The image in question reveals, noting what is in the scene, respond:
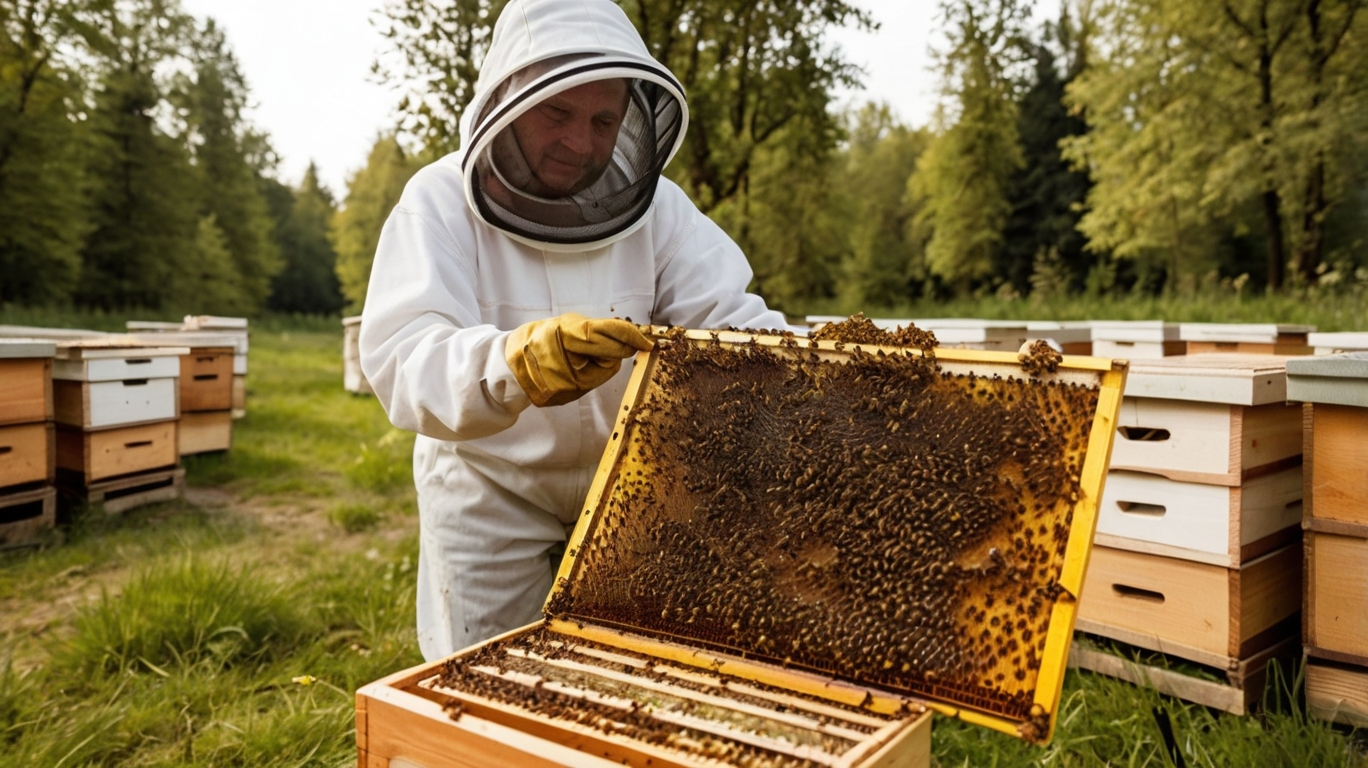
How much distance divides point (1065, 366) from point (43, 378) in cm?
637

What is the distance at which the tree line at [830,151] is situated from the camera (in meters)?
15.1

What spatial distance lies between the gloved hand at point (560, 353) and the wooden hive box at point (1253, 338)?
450 centimetres

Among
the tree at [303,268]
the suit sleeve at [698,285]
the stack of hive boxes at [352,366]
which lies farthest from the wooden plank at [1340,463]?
the tree at [303,268]

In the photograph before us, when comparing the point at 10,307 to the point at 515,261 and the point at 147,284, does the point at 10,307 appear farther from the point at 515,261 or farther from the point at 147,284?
the point at 515,261

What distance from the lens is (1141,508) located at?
3.24m

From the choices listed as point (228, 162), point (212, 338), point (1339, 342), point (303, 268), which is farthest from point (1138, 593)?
point (303, 268)

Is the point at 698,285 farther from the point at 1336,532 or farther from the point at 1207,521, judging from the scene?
the point at 1336,532

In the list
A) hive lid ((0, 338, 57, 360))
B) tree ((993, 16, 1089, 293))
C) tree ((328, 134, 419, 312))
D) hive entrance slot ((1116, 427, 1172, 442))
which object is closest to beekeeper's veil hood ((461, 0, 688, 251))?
hive entrance slot ((1116, 427, 1172, 442))

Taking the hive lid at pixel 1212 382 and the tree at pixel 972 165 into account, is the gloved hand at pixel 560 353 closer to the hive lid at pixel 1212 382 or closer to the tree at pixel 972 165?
the hive lid at pixel 1212 382

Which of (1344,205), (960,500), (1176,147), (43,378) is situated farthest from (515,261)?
(1344,205)

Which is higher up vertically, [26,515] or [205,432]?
[205,432]

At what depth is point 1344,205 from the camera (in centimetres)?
2689

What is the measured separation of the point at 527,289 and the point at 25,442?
4.92m

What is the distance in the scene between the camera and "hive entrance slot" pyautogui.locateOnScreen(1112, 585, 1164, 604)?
3.13m
